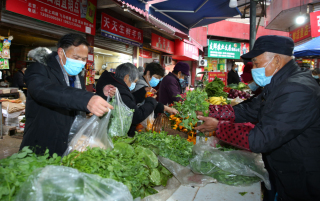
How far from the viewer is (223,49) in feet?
68.3

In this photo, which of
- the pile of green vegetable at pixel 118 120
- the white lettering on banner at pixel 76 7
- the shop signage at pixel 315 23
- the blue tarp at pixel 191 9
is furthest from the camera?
the shop signage at pixel 315 23

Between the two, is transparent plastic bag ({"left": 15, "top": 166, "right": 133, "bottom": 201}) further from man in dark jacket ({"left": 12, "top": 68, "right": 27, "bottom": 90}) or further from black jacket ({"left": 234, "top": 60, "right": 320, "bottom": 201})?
man in dark jacket ({"left": 12, "top": 68, "right": 27, "bottom": 90})

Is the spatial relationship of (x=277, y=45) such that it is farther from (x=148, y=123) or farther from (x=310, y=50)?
(x=310, y=50)

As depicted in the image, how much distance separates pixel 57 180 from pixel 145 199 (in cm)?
75

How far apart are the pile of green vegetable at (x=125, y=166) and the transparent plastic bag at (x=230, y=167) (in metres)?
0.36

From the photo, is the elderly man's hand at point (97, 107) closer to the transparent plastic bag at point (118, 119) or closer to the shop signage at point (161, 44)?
the transparent plastic bag at point (118, 119)

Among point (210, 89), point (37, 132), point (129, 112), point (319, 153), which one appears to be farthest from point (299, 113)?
point (210, 89)

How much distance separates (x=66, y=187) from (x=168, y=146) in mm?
1305

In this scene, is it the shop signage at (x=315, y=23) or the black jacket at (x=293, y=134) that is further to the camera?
the shop signage at (x=315, y=23)

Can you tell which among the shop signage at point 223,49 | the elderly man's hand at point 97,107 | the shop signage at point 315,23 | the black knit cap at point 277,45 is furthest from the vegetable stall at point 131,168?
the shop signage at point 223,49

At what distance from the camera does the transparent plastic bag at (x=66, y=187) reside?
1020 mm

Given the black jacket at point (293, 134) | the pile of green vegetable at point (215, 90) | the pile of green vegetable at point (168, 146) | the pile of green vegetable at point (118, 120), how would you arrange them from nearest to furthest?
1. the black jacket at point (293, 134)
2. the pile of green vegetable at point (168, 146)
3. the pile of green vegetable at point (118, 120)
4. the pile of green vegetable at point (215, 90)

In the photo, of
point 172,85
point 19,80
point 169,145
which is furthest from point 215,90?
point 19,80

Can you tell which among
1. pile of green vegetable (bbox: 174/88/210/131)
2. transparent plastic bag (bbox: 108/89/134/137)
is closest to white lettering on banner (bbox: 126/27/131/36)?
pile of green vegetable (bbox: 174/88/210/131)
